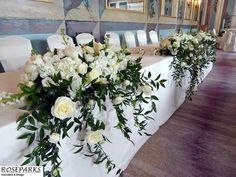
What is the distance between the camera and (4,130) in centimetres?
74

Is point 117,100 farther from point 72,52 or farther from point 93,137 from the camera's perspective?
point 72,52

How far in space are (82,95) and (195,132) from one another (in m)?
1.84

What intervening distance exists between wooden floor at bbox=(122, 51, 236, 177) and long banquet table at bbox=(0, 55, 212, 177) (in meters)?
0.11

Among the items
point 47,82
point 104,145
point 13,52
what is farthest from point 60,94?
point 13,52

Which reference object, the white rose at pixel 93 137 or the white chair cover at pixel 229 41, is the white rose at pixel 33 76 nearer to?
the white rose at pixel 93 137

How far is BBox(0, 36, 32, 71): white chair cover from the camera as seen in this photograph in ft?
6.87

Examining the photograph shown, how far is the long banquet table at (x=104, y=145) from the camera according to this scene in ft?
2.54

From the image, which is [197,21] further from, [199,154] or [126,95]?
[126,95]

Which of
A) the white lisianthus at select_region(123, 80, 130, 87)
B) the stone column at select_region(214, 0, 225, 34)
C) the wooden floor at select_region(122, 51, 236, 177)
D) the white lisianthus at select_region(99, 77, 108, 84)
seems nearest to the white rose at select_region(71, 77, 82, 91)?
the white lisianthus at select_region(99, 77, 108, 84)

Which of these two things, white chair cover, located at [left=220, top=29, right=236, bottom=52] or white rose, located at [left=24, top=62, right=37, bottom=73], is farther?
white chair cover, located at [left=220, top=29, right=236, bottom=52]

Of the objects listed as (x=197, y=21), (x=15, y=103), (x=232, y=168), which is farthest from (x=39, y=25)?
(x=197, y=21)

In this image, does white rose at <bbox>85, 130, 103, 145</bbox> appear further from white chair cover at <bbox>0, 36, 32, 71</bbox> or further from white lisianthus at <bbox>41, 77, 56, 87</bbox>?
white chair cover at <bbox>0, 36, 32, 71</bbox>

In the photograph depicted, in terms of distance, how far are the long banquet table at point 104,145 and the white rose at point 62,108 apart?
0.17 m

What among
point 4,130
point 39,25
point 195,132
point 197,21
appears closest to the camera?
point 4,130
